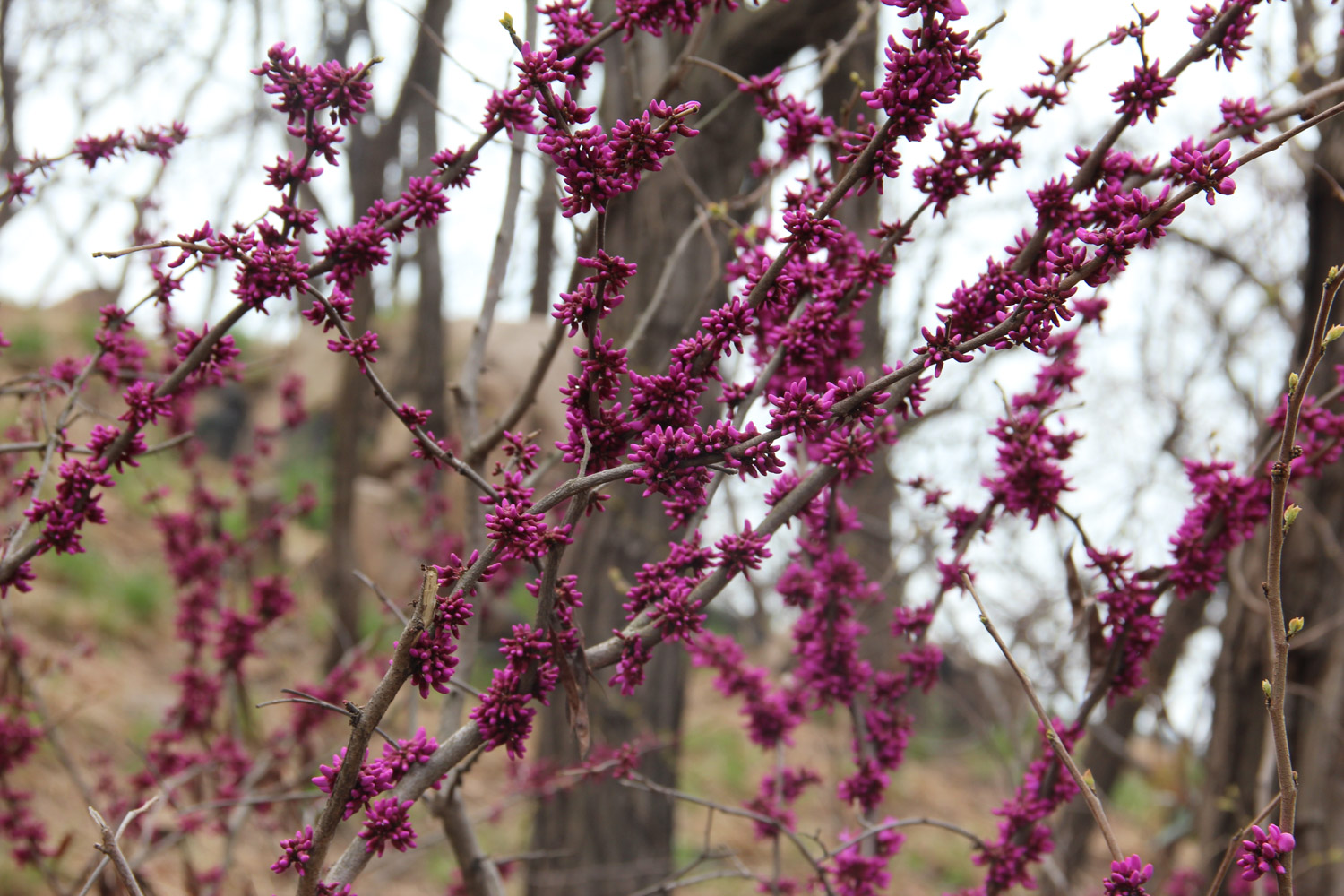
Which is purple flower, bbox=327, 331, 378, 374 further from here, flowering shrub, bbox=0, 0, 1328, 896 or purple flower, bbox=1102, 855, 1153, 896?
purple flower, bbox=1102, 855, 1153, 896

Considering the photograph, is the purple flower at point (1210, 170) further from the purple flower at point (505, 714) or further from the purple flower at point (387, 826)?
the purple flower at point (387, 826)

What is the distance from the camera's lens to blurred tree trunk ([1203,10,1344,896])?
389 cm

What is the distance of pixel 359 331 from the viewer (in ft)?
30.7

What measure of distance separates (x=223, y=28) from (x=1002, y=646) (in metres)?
12.3

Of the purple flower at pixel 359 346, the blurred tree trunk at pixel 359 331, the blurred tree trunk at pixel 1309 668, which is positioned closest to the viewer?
the purple flower at pixel 359 346

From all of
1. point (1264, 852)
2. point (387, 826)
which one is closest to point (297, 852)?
point (387, 826)

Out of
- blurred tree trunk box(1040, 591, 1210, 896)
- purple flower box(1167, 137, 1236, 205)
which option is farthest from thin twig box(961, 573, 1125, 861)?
blurred tree trunk box(1040, 591, 1210, 896)

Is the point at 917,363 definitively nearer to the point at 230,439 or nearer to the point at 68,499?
the point at 68,499

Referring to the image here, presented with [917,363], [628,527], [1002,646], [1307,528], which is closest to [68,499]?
[917,363]

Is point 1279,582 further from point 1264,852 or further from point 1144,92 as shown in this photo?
point 1144,92

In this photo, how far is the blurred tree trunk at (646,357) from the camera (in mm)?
4000

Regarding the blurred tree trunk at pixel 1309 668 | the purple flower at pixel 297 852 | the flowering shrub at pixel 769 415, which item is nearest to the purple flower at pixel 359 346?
the flowering shrub at pixel 769 415

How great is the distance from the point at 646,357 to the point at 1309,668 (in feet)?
10.4

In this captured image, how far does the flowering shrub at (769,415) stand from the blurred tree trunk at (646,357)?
58.5 inches
